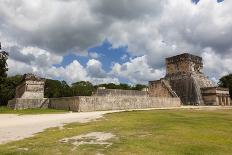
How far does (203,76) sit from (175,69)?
5750 millimetres

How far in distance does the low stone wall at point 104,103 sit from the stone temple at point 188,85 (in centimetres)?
880

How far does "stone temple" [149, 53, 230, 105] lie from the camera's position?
48219mm

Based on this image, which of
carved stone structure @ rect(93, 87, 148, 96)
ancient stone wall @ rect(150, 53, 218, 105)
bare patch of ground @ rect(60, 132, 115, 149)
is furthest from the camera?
ancient stone wall @ rect(150, 53, 218, 105)

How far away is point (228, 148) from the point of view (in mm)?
9234

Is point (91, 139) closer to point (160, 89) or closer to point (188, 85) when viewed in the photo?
point (160, 89)

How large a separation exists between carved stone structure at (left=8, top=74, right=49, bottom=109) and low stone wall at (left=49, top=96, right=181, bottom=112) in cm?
179

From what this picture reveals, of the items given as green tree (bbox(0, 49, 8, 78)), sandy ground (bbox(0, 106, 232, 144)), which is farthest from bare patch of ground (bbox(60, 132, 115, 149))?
green tree (bbox(0, 49, 8, 78))

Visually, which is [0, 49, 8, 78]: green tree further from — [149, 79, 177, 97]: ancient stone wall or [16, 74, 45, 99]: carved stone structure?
[149, 79, 177, 97]: ancient stone wall

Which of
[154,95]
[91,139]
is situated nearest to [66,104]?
[91,139]

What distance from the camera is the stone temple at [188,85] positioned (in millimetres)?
48219

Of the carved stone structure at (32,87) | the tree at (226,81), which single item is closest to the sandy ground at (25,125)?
the carved stone structure at (32,87)

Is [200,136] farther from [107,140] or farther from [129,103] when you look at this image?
[129,103]

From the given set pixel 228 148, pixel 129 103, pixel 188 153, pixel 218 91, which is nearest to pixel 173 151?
pixel 188 153

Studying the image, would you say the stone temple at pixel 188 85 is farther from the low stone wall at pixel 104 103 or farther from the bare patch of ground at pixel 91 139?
the bare patch of ground at pixel 91 139
